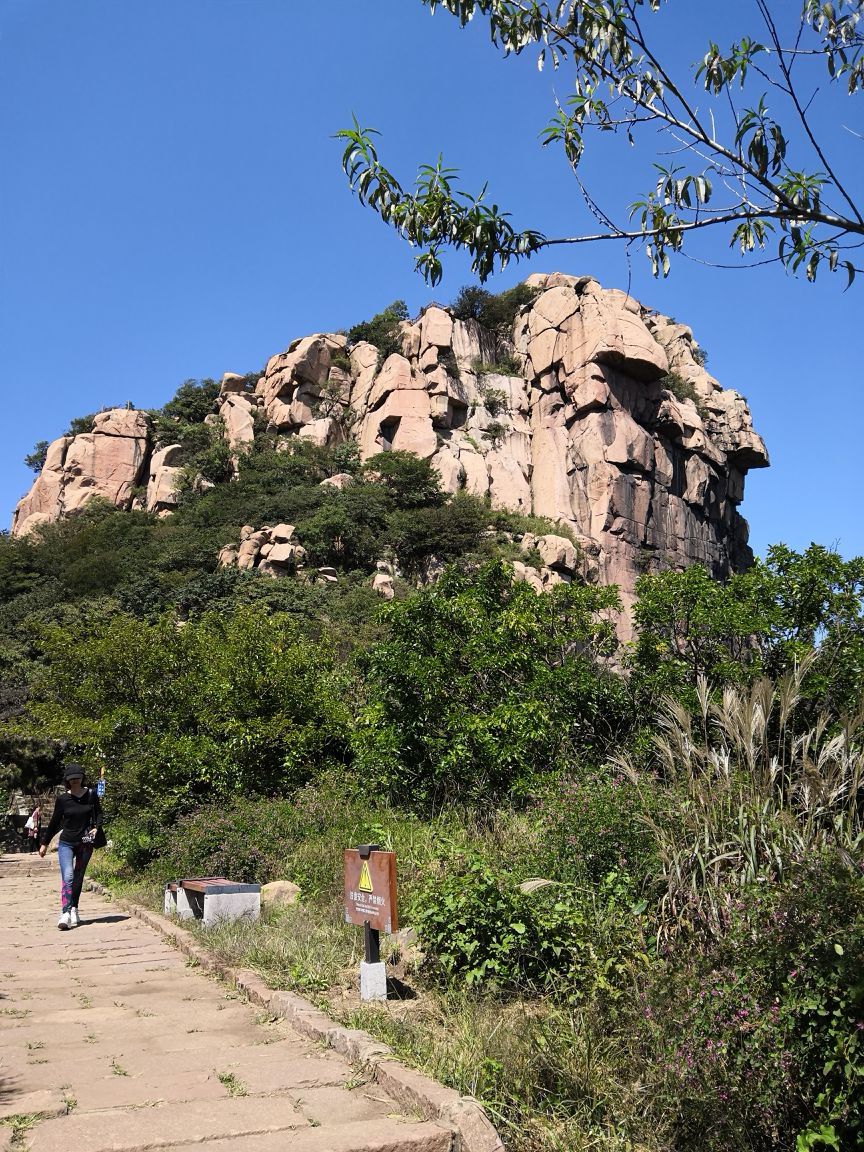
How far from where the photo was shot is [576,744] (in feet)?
37.0

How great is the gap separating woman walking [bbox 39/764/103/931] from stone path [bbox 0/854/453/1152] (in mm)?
2028

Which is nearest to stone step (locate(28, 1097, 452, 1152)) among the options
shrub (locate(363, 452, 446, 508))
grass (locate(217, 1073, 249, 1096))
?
grass (locate(217, 1073, 249, 1096))

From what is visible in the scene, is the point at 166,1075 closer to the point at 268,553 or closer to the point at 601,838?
the point at 601,838

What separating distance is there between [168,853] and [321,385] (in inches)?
1869

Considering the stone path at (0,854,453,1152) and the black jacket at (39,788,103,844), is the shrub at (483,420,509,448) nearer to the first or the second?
the black jacket at (39,788,103,844)

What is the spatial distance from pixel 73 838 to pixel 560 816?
17.2ft

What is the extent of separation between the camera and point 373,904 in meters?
5.69

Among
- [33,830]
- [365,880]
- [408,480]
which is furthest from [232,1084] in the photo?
[408,480]

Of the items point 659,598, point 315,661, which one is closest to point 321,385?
point 315,661

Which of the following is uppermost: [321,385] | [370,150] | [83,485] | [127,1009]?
[321,385]

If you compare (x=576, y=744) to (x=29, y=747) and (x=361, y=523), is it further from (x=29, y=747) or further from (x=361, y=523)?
(x=361, y=523)

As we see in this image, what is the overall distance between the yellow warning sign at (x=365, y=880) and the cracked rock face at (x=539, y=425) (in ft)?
133

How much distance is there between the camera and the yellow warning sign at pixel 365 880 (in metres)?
5.76

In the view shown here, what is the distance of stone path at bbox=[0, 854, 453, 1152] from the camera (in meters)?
3.59
